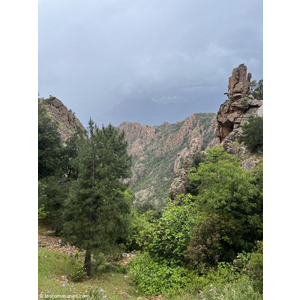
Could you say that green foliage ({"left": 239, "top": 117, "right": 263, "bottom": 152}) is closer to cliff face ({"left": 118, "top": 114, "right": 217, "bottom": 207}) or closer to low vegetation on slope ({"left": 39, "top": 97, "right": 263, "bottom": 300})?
low vegetation on slope ({"left": 39, "top": 97, "right": 263, "bottom": 300})

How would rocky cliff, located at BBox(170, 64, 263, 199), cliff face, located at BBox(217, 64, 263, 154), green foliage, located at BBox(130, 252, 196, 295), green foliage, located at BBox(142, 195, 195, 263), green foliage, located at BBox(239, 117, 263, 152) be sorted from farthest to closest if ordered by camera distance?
cliff face, located at BBox(217, 64, 263, 154), rocky cliff, located at BBox(170, 64, 263, 199), green foliage, located at BBox(239, 117, 263, 152), green foliage, located at BBox(142, 195, 195, 263), green foliage, located at BBox(130, 252, 196, 295)

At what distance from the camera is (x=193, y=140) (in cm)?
3931

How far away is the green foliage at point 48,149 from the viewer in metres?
11.9

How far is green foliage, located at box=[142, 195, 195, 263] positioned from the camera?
6.56 metres

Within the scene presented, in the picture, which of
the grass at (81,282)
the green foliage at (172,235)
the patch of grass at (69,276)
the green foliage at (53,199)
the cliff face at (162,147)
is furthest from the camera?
the cliff face at (162,147)

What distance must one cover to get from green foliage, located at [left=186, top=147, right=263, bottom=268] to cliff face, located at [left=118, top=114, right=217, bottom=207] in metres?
22.7

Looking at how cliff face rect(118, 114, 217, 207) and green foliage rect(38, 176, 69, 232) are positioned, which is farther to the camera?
cliff face rect(118, 114, 217, 207)

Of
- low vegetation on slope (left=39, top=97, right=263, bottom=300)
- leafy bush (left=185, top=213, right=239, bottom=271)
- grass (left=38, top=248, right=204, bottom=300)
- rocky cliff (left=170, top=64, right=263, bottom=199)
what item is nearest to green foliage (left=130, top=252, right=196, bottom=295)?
low vegetation on slope (left=39, top=97, right=263, bottom=300)

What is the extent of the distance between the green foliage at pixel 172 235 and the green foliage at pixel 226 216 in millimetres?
509

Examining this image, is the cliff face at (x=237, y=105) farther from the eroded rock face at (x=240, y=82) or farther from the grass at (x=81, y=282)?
the grass at (x=81, y=282)

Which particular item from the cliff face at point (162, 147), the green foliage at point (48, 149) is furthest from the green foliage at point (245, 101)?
the green foliage at point (48, 149)
